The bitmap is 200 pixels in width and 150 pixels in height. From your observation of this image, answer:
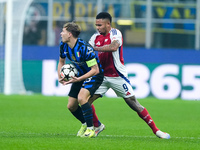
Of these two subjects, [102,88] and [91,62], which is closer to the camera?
[91,62]

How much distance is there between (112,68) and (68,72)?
937 mm

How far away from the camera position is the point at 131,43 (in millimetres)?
27656

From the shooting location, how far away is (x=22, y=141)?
869 centimetres

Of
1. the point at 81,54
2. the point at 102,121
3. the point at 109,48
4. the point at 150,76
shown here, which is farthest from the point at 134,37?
the point at 81,54

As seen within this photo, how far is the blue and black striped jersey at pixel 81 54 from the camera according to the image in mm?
9156

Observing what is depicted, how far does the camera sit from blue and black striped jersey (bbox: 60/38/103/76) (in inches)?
360

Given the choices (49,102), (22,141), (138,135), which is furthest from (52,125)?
(49,102)

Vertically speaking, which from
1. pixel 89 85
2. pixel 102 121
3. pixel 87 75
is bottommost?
pixel 102 121

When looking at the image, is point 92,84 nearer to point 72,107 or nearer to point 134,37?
point 72,107

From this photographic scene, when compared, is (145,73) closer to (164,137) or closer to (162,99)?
(162,99)

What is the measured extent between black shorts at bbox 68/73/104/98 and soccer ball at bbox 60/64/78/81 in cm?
23

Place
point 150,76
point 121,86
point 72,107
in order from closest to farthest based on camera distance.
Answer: point 72,107 → point 121,86 → point 150,76

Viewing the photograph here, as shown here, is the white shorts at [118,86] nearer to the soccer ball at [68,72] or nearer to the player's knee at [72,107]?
the player's knee at [72,107]

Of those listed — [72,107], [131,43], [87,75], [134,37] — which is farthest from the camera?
[131,43]
